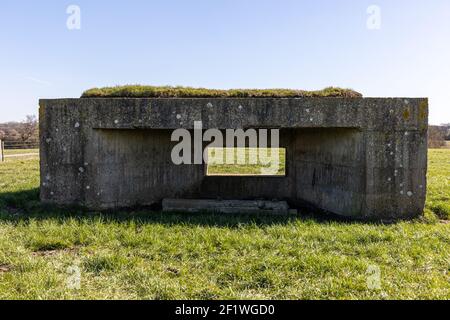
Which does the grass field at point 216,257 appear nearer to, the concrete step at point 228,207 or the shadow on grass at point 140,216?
the shadow on grass at point 140,216

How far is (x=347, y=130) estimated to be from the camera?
614 cm

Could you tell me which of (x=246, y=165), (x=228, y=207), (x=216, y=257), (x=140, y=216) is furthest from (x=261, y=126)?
(x=246, y=165)

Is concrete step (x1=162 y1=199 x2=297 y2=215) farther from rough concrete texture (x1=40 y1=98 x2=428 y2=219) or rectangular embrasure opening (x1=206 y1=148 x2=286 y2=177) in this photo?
rectangular embrasure opening (x1=206 y1=148 x2=286 y2=177)

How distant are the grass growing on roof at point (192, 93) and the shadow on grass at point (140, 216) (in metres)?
2.05

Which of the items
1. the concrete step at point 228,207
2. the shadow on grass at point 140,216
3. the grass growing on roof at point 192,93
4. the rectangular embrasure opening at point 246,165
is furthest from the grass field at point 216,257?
the rectangular embrasure opening at point 246,165

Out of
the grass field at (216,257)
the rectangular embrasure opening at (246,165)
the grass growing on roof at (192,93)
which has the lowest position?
the grass field at (216,257)

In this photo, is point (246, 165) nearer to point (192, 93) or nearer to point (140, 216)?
point (192, 93)

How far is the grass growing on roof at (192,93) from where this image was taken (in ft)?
20.5

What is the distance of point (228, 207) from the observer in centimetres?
623

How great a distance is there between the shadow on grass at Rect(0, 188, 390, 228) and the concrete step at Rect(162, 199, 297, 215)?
21cm

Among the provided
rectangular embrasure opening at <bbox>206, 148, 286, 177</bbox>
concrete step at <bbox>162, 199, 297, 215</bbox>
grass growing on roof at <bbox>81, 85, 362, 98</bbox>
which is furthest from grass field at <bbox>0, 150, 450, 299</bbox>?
rectangular embrasure opening at <bbox>206, 148, 286, 177</bbox>

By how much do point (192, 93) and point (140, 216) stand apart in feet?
7.63

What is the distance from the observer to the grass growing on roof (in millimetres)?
6262
